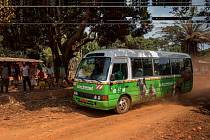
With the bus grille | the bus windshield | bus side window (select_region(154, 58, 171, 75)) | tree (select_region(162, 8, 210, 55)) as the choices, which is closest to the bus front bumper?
the bus grille

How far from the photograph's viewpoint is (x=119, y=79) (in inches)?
528

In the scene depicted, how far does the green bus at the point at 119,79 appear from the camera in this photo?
13.0m

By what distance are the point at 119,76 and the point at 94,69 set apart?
3.58 feet

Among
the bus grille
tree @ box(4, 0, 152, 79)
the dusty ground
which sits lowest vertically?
the dusty ground

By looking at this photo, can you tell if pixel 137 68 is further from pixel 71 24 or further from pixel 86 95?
pixel 71 24

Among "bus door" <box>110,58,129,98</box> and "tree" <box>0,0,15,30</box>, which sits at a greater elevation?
"tree" <box>0,0,15,30</box>

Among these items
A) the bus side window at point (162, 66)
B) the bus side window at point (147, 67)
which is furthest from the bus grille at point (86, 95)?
the bus side window at point (162, 66)

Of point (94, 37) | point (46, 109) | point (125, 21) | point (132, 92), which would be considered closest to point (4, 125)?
point (46, 109)

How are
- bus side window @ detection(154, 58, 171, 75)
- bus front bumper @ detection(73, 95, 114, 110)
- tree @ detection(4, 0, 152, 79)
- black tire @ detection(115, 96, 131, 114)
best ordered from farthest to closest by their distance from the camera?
tree @ detection(4, 0, 152, 79) < bus side window @ detection(154, 58, 171, 75) < black tire @ detection(115, 96, 131, 114) < bus front bumper @ detection(73, 95, 114, 110)

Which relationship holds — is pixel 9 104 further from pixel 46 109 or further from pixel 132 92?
pixel 132 92

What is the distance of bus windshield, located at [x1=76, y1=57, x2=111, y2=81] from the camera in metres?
13.1

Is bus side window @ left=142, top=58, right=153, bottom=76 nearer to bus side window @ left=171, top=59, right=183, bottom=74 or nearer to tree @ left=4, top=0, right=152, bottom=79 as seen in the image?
bus side window @ left=171, top=59, right=183, bottom=74

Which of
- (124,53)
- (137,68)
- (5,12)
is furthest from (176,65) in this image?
(5,12)

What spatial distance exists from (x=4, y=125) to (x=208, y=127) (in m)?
6.98
